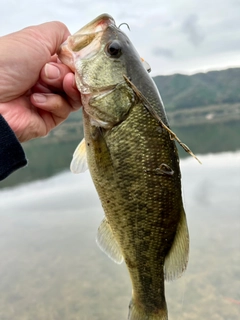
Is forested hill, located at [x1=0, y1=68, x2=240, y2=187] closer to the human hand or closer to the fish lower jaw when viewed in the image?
A: the human hand

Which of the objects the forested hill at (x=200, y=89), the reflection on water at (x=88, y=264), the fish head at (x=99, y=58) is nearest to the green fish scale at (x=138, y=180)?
the fish head at (x=99, y=58)

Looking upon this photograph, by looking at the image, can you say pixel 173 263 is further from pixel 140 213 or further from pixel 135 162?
pixel 135 162

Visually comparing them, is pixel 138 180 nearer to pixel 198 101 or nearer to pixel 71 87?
pixel 71 87

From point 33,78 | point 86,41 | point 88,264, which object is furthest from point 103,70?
point 88,264

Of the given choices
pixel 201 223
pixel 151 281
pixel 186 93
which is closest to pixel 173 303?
pixel 201 223

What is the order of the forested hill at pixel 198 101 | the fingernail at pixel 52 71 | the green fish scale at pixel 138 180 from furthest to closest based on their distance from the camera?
the forested hill at pixel 198 101 < the fingernail at pixel 52 71 < the green fish scale at pixel 138 180

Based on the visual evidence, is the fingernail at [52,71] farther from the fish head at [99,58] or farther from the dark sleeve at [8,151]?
the dark sleeve at [8,151]

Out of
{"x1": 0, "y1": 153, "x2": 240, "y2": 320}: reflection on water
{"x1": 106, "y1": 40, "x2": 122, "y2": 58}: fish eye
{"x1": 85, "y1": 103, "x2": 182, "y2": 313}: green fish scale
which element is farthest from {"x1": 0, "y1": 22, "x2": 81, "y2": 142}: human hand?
{"x1": 0, "y1": 153, "x2": 240, "y2": 320}: reflection on water
